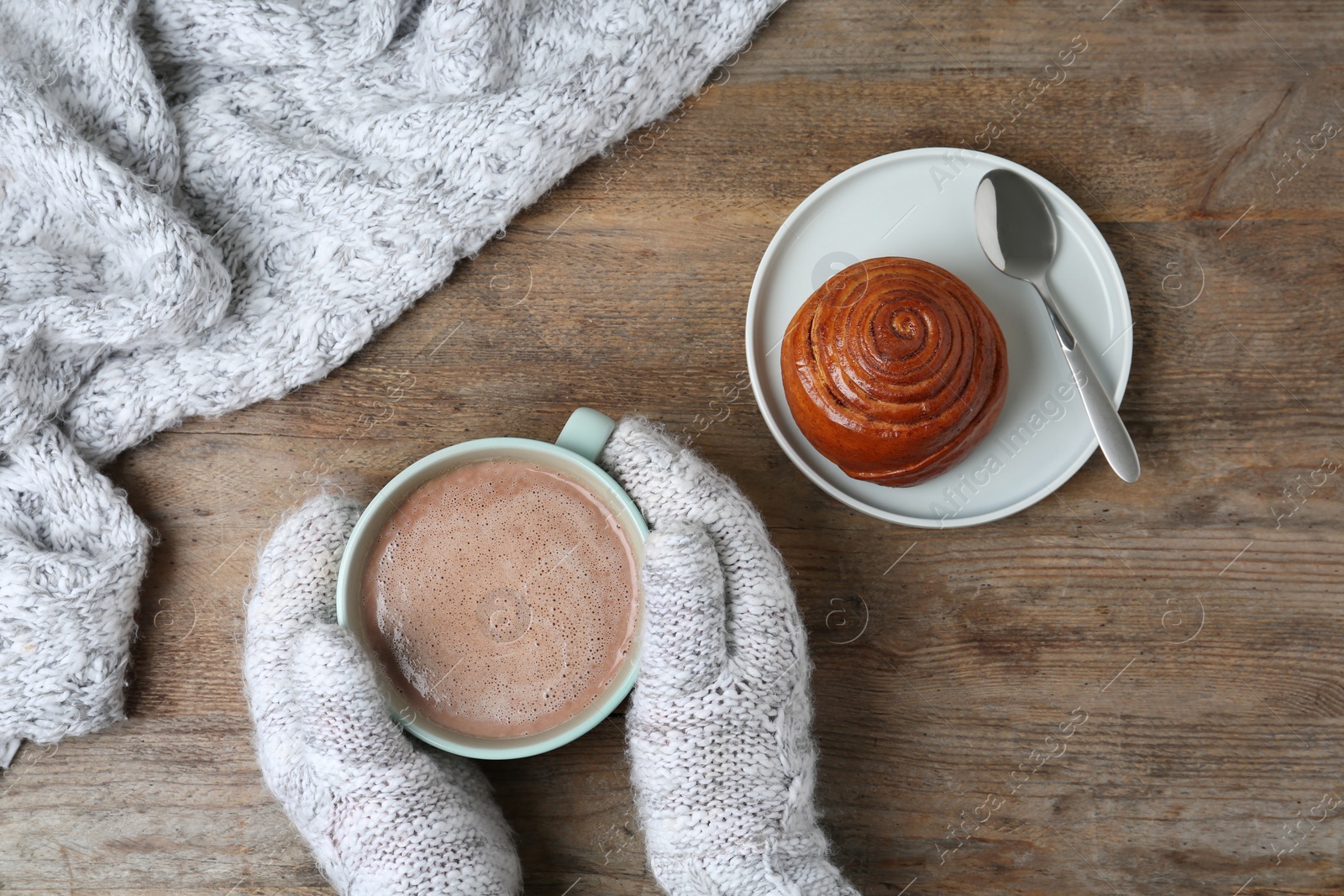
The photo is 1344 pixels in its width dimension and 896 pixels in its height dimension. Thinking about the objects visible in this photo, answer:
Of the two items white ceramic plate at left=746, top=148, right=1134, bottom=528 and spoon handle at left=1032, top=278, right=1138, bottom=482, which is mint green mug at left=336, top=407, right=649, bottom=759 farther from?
spoon handle at left=1032, top=278, right=1138, bottom=482

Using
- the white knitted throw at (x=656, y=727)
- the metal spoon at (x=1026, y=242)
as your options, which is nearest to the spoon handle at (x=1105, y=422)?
the metal spoon at (x=1026, y=242)

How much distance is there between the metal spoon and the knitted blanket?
0.90ft

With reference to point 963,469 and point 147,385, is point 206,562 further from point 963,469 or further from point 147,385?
point 963,469

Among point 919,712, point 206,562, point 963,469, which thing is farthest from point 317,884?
point 963,469

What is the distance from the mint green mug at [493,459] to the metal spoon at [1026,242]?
362 mm

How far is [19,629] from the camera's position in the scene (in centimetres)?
70

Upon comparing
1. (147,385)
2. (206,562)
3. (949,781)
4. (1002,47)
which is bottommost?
(949,781)

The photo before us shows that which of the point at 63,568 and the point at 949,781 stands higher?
the point at 63,568

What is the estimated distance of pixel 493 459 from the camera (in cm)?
67

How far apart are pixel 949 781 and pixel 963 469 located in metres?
0.28

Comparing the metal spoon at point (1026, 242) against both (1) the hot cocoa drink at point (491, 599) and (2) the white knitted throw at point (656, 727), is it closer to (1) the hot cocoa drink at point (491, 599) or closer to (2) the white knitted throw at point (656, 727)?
(2) the white knitted throw at point (656, 727)

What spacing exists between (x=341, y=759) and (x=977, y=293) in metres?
0.66

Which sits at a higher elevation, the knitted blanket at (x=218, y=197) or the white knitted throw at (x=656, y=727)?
the knitted blanket at (x=218, y=197)

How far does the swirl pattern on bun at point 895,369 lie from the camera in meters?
0.63
